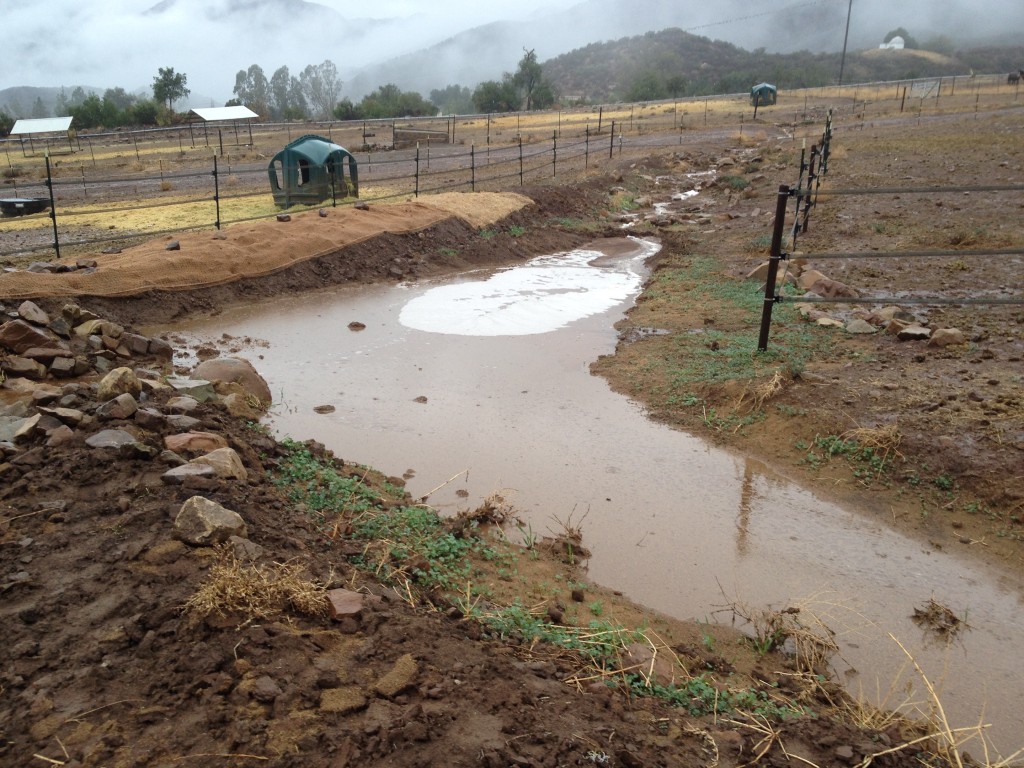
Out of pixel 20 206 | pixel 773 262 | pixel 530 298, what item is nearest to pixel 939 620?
pixel 773 262

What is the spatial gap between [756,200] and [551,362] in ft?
35.4

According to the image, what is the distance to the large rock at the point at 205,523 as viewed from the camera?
337cm

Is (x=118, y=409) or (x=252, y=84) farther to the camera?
(x=252, y=84)

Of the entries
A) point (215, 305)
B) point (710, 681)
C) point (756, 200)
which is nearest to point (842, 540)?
point (710, 681)

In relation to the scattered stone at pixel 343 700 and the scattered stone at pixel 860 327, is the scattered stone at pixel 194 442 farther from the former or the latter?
the scattered stone at pixel 860 327

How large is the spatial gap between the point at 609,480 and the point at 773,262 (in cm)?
269

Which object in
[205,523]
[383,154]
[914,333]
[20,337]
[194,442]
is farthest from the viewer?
[383,154]

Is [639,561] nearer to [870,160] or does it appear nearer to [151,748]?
[151,748]

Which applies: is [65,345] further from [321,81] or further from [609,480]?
[321,81]

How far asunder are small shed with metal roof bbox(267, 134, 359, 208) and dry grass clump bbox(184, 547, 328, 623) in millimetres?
14328

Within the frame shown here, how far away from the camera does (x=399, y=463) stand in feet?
17.8

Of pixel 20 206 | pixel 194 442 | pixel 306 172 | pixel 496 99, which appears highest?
pixel 496 99

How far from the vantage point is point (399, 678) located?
8.71ft

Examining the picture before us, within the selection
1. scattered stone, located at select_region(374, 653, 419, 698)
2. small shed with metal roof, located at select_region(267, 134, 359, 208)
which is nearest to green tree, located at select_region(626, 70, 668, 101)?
small shed with metal roof, located at select_region(267, 134, 359, 208)
